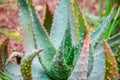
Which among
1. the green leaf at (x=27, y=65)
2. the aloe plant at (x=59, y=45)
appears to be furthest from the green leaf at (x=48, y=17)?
the green leaf at (x=27, y=65)

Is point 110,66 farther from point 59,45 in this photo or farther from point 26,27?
point 26,27

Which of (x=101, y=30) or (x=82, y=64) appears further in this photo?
(x=101, y=30)

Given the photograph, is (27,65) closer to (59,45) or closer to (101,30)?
(59,45)

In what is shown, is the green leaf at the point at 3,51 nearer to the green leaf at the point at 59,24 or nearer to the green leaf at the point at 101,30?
the green leaf at the point at 59,24

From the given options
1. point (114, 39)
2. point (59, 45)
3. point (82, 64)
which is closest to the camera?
point (82, 64)

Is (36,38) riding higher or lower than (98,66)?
higher

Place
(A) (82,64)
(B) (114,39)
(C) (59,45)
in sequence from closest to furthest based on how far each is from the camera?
(A) (82,64), (C) (59,45), (B) (114,39)

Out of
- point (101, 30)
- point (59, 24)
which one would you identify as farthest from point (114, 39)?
point (59, 24)
